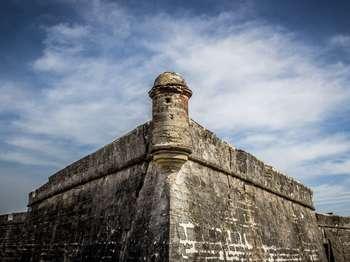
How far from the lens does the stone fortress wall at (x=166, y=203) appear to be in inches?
218

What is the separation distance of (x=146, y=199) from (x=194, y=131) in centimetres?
165

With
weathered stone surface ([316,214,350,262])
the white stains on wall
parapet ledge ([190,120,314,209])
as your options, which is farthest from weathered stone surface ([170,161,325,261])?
weathered stone surface ([316,214,350,262])

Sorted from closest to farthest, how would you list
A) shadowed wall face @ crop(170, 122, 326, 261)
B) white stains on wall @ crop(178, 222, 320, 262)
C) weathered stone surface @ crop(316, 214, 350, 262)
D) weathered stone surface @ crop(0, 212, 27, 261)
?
white stains on wall @ crop(178, 222, 320, 262) → shadowed wall face @ crop(170, 122, 326, 261) → weathered stone surface @ crop(0, 212, 27, 261) → weathered stone surface @ crop(316, 214, 350, 262)

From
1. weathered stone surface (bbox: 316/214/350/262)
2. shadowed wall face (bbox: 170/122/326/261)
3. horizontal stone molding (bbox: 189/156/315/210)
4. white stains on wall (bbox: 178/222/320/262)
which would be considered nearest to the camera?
white stains on wall (bbox: 178/222/320/262)

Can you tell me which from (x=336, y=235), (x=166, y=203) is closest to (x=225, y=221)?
(x=166, y=203)

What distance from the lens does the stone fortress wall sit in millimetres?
5547

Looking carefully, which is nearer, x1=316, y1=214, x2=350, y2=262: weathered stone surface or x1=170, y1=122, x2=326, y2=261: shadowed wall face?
x1=170, y1=122, x2=326, y2=261: shadowed wall face

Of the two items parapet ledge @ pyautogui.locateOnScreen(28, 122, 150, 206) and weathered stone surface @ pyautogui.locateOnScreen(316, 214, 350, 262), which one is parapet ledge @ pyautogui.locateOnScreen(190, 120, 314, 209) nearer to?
parapet ledge @ pyautogui.locateOnScreen(28, 122, 150, 206)

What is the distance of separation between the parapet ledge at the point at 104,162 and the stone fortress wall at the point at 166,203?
2cm

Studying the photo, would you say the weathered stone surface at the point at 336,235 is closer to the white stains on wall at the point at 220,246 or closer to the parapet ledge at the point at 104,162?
the white stains on wall at the point at 220,246

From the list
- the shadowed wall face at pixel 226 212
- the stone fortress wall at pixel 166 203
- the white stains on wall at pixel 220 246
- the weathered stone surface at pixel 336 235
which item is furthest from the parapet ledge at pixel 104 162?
the weathered stone surface at pixel 336 235

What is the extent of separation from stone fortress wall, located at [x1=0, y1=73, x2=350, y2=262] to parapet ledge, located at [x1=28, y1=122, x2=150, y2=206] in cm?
2

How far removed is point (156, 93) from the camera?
5930mm

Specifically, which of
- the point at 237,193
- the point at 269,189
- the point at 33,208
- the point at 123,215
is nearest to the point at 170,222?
the point at 123,215
